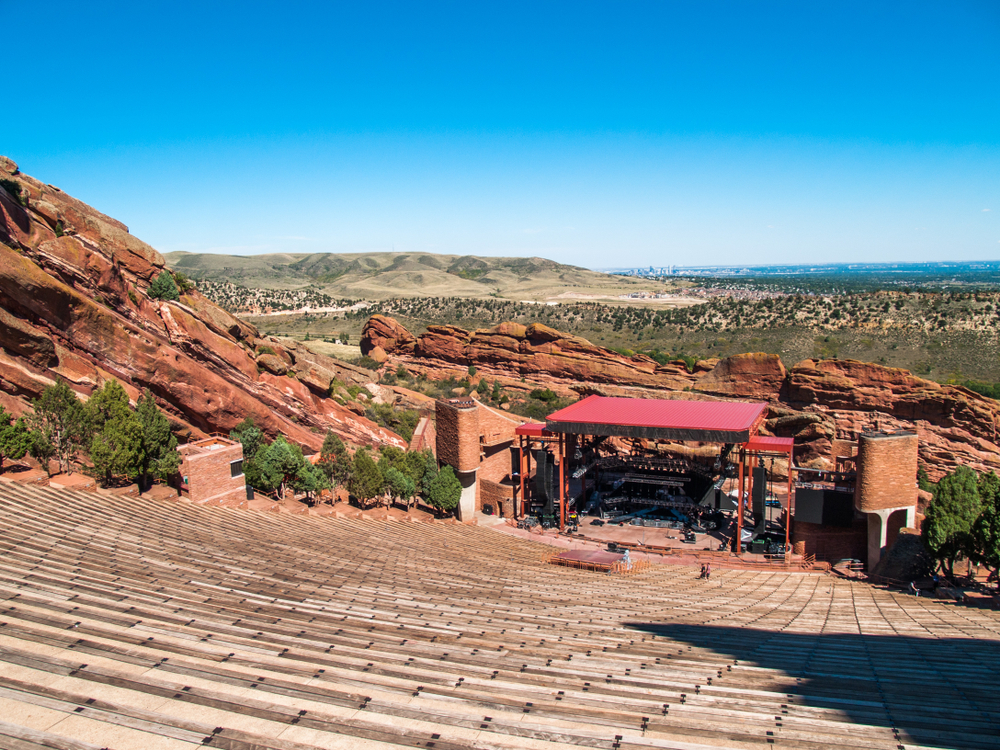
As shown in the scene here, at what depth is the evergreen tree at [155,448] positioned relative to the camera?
22531mm

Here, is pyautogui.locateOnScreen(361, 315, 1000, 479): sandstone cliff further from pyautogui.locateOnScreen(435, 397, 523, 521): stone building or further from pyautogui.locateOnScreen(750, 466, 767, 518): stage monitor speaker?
pyautogui.locateOnScreen(435, 397, 523, 521): stone building

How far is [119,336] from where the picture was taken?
28609mm

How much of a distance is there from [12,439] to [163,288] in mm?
15442

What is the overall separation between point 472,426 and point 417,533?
8.36 m

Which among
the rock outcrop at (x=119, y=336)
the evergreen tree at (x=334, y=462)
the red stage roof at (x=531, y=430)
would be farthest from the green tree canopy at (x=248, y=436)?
the red stage roof at (x=531, y=430)

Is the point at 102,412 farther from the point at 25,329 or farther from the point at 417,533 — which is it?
the point at 417,533

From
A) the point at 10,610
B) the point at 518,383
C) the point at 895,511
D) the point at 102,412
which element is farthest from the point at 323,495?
the point at 518,383

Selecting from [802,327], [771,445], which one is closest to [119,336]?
[771,445]

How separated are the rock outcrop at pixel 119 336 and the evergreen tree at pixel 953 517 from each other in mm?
28863

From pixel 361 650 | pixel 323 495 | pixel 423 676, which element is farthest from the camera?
pixel 323 495

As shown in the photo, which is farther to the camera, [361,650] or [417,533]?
[417,533]

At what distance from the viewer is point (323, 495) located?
1215 inches

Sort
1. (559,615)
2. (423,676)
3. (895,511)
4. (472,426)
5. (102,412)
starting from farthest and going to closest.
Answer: (472,426)
(895,511)
(102,412)
(559,615)
(423,676)

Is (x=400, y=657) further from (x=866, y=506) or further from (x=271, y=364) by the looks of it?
(x=271, y=364)
